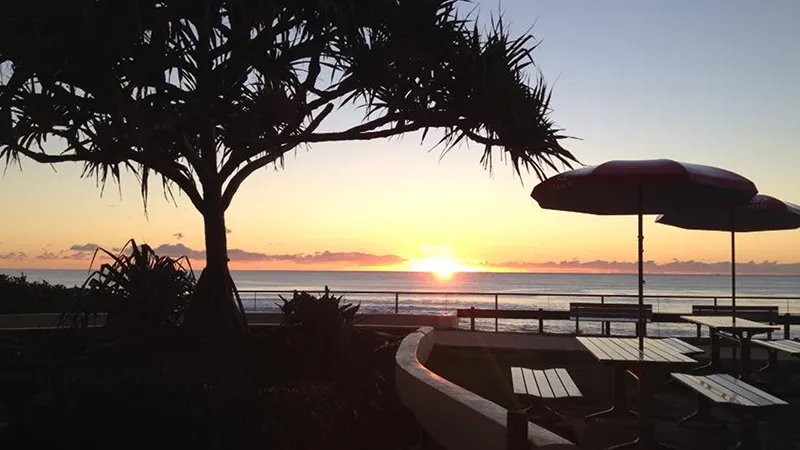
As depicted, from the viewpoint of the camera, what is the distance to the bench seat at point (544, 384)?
5358 mm

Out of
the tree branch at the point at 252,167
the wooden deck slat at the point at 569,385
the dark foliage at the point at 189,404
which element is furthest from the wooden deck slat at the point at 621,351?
the tree branch at the point at 252,167

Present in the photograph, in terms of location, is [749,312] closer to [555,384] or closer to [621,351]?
[621,351]

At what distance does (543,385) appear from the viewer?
18.7 ft

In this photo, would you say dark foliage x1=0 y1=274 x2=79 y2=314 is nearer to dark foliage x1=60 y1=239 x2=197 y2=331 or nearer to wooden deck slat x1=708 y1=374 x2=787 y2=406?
dark foliage x1=60 y1=239 x2=197 y2=331

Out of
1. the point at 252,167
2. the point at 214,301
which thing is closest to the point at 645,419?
the point at 214,301

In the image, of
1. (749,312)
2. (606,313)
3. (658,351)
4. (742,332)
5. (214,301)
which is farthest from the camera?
(749,312)

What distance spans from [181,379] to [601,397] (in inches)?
165

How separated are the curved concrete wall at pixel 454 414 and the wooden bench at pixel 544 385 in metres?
0.48

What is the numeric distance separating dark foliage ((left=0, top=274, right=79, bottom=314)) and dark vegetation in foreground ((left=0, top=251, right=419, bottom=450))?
165 inches

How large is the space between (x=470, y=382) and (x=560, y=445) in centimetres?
449

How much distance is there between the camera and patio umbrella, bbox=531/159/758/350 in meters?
5.37

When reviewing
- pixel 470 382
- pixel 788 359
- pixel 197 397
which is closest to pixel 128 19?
pixel 197 397

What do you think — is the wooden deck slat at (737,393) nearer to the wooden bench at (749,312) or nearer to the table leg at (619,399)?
the table leg at (619,399)

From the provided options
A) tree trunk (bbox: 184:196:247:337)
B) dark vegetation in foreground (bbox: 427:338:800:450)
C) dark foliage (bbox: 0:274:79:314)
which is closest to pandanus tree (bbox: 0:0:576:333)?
tree trunk (bbox: 184:196:247:337)
